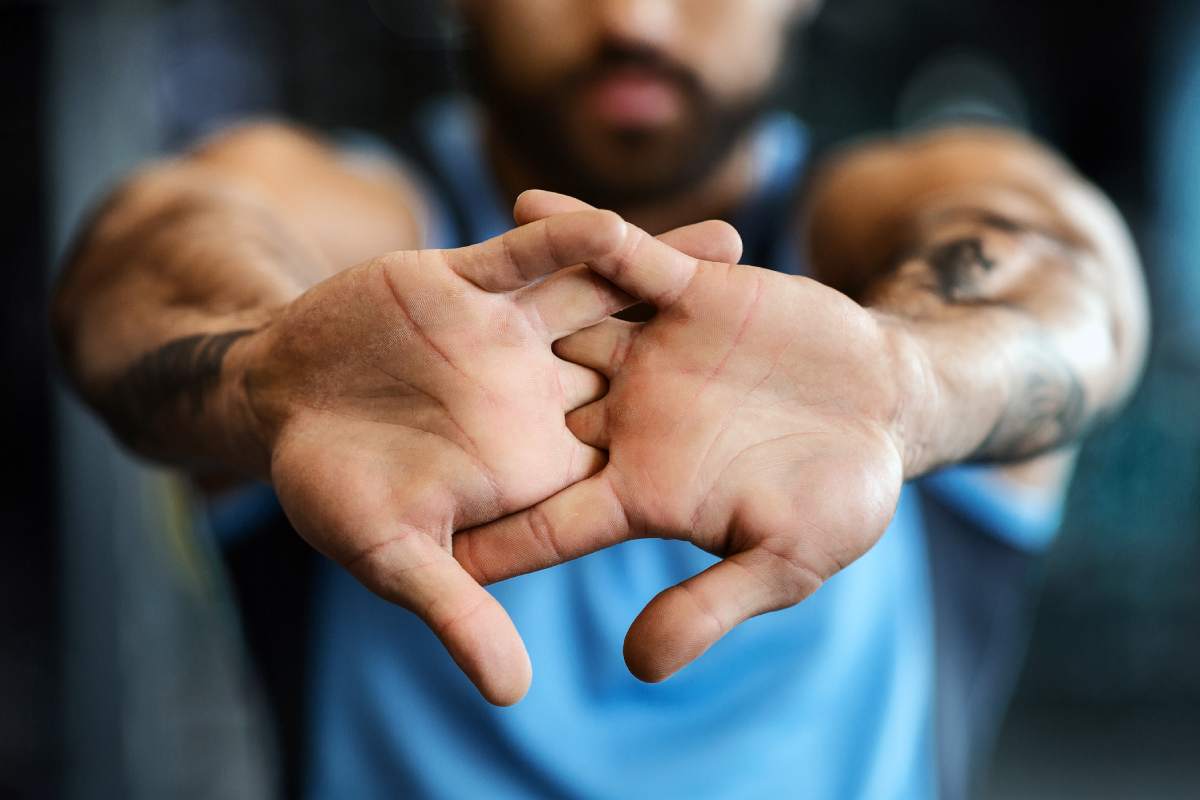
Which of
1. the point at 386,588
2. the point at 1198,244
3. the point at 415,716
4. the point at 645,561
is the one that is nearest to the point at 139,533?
the point at 415,716

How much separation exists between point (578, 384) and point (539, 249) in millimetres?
49

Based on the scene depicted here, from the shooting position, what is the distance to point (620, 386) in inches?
11.8

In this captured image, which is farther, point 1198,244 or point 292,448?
point 1198,244

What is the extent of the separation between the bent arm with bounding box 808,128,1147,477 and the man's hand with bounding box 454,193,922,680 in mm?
34

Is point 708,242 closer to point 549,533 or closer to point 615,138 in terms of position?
point 549,533

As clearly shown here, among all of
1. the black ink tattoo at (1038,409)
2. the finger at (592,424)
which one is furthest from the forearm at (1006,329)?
Result: the finger at (592,424)

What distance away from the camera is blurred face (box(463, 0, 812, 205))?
0.48 metres

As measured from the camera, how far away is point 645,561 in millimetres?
488

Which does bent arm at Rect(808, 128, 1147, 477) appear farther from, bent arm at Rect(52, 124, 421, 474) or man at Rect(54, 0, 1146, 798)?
bent arm at Rect(52, 124, 421, 474)

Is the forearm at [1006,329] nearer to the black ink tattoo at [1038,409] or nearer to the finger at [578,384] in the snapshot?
the black ink tattoo at [1038,409]

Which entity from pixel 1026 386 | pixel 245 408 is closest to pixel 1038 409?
pixel 1026 386

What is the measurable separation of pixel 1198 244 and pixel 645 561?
116 cm

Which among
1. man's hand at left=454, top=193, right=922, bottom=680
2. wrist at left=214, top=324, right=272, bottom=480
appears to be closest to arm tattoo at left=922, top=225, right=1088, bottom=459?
man's hand at left=454, top=193, right=922, bottom=680

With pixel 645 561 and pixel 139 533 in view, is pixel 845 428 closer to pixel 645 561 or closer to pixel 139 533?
pixel 645 561
